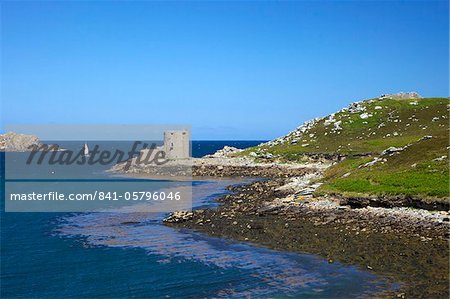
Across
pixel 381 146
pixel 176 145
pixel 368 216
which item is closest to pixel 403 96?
pixel 381 146

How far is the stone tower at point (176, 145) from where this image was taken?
99438mm

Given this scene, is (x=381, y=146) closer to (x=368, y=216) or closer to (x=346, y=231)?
(x=368, y=216)

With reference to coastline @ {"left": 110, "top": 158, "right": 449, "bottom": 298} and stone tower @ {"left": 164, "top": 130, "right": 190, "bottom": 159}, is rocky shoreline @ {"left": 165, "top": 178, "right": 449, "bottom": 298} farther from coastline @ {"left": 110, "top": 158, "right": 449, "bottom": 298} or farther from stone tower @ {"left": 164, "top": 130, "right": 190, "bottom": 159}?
stone tower @ {"left": 164, "top": 130, "right": 190, "bottom": 159}

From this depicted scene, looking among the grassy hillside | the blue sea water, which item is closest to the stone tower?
the grassy hillside

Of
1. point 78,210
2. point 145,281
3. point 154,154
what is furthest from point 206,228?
point 154,154

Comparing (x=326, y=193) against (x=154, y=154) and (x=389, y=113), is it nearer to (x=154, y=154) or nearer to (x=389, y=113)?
(x=389, y=113)

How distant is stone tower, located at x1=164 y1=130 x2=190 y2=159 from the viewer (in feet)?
326

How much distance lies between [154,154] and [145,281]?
87291mm

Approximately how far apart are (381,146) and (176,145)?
4529 cm

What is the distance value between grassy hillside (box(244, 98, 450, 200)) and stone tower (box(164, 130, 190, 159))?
1386 cm

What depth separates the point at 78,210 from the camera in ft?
160

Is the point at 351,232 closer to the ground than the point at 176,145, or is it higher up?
closer to the ground

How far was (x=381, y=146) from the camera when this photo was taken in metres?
74.8

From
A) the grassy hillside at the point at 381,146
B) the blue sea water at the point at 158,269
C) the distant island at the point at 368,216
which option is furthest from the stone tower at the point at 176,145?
the blue sea water at the point at 158,269
